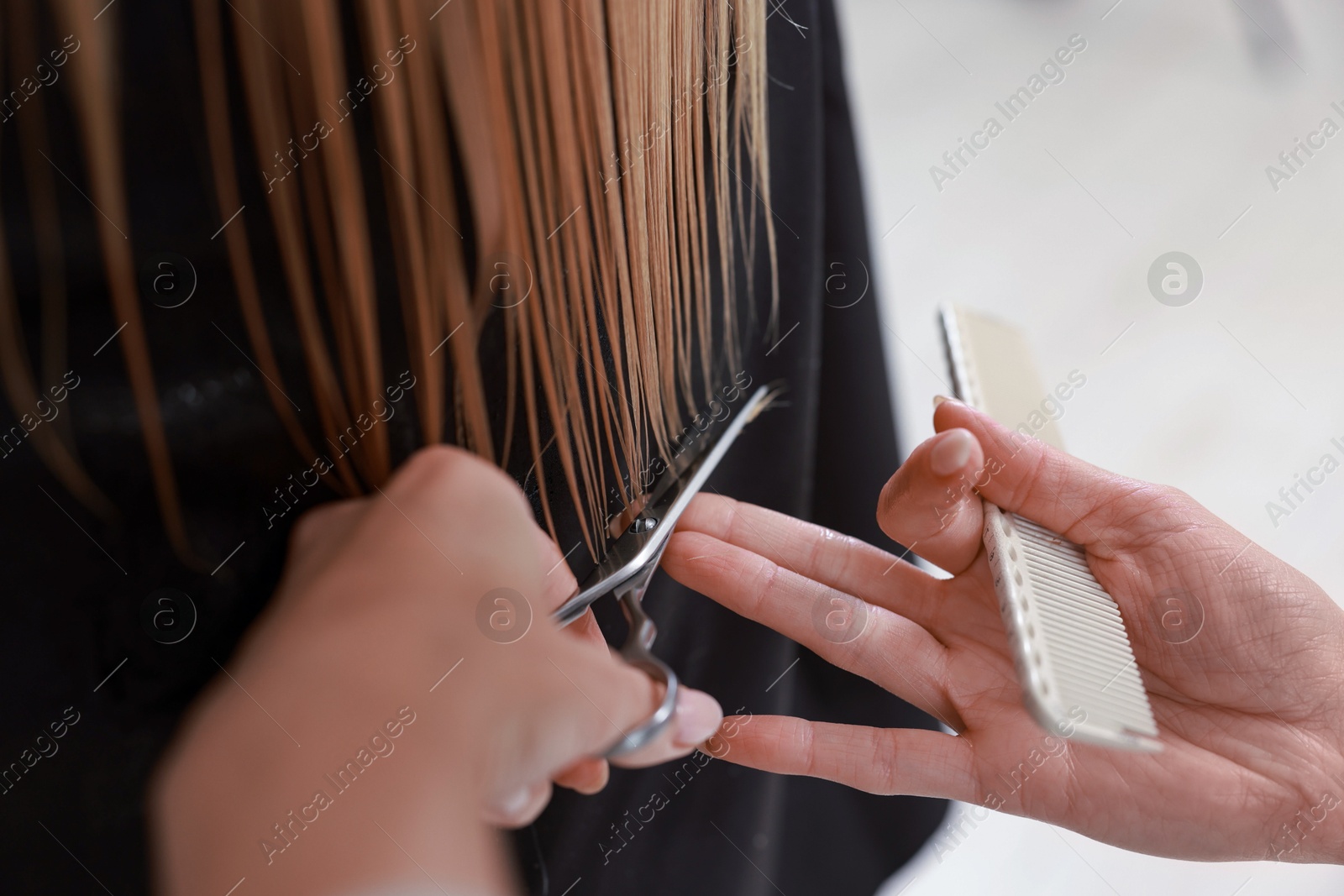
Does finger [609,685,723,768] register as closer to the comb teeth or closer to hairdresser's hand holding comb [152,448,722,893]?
hairdresser's hand holding comb [152,448,722,893]

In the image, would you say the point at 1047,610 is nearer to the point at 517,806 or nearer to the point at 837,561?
the point at 837,561

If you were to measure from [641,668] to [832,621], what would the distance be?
0.55ft

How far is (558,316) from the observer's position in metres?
0.34

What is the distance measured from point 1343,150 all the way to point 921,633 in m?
1.10

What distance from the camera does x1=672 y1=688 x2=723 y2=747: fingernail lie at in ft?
1.14

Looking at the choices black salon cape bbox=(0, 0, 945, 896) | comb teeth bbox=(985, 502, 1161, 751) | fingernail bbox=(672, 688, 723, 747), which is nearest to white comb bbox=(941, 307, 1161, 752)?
comb teeth bbox=(985, 502, 1161, 751)

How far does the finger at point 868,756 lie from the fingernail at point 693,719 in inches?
3.7

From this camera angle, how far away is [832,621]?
0.49 metres

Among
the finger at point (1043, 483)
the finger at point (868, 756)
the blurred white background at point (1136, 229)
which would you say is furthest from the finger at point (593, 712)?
the blurred white background at point (1136, 229)

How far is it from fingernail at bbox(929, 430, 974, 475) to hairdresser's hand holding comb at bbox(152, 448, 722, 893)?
0.65 ft

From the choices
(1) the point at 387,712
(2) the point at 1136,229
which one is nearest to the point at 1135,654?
(1) the point at 387,712

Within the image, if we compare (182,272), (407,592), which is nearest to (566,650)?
(407,592)

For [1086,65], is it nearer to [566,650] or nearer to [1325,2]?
[1325,2]

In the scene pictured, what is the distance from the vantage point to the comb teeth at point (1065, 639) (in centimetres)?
34
